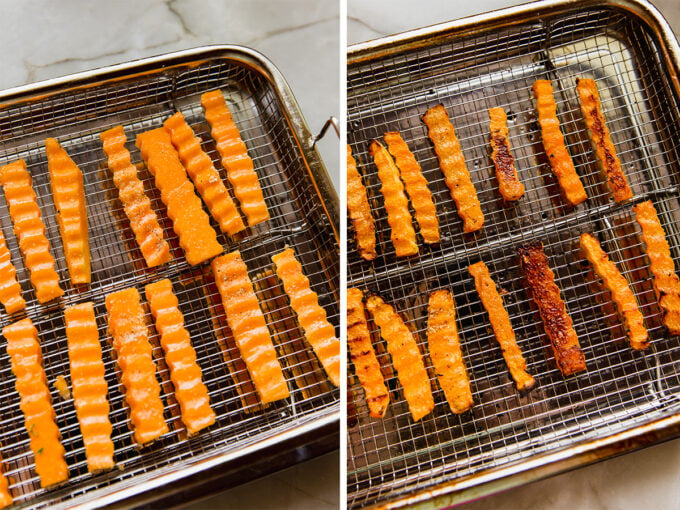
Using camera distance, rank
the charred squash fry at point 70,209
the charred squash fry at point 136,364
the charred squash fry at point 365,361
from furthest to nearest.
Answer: the charred squash fry at point 70,209 → the charred squash fry at point 136,364 → the charred squash fry at point 365,361

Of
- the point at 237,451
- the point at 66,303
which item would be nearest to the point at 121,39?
the point at 66,303

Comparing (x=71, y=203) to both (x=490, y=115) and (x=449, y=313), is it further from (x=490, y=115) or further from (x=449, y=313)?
(x=490, y=115)

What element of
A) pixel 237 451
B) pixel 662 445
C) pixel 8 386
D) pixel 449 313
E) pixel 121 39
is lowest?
pixel 662 445

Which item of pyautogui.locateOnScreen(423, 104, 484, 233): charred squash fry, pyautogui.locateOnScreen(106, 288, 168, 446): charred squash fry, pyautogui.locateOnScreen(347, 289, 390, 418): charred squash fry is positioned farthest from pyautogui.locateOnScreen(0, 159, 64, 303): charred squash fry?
pyautogui.locateOnScreen(423, 104, 484, 233): charred squash fry

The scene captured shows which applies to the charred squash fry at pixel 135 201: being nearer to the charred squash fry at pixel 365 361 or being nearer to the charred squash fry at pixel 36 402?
the charred squash fry at pixel 36 402

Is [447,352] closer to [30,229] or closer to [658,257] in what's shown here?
[658,257]

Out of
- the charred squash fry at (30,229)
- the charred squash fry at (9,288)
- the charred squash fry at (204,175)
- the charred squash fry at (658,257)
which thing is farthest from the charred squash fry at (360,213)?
the charred squash fry at (9,288)

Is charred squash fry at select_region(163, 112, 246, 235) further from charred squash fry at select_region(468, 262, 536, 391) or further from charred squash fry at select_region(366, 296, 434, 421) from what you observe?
charred squash fry at select_region(468, 262, 536, 391)
